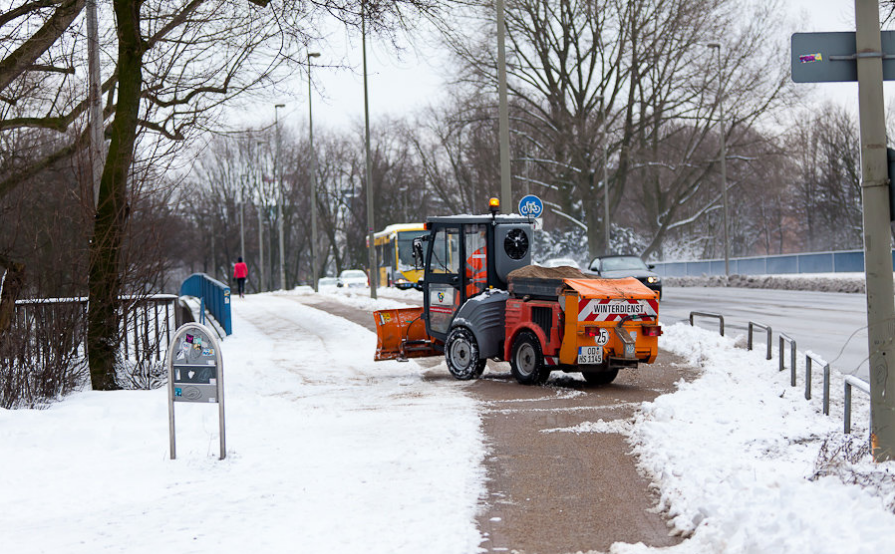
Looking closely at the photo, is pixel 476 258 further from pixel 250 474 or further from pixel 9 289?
pixel 250 474

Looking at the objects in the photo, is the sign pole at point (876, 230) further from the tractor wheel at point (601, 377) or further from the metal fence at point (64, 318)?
the metal fence at point (64, 318)

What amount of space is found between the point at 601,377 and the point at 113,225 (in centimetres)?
664

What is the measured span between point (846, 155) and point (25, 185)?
5889cm

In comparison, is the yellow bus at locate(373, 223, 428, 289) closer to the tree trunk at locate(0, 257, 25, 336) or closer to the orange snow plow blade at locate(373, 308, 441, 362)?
the orange snow plow blade at locate(373, 308, 441, 362)

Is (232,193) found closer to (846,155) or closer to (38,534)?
(846,155)

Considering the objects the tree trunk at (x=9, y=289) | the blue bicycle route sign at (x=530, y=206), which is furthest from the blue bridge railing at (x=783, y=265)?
the tree trunk at (x=9, y=289)

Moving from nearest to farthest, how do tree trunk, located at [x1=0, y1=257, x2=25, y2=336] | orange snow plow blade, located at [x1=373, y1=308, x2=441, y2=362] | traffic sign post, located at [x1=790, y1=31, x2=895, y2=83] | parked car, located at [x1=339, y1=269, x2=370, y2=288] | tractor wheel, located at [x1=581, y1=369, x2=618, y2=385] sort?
1. traffic sign post, located at [x1=790, y1=31, x2=895, y2=83]
2. tree trunk, located at [x1=0, y1=257, x2=25, y2=336]
3. tractor wheel, located at [x1=581, y1=369, x2=618, y2=385]
4. orange snow plow blade, located at [x1=373, y1=308, x2=441, y2=362]
5. parked car, located at [x1=339, y1=269, x2=370, y2=288]

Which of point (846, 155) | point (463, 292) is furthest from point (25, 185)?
point (846, 155)

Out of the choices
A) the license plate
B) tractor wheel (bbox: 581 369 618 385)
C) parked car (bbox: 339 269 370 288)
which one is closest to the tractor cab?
tractor wheel (bbox: 581 369 618 385)

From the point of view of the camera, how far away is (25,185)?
476 inches

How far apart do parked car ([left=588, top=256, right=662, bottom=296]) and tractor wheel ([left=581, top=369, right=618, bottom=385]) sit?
16321 millimetres

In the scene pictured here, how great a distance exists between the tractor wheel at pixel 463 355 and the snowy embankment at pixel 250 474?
1.05m

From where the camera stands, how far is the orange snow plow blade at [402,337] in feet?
50.2

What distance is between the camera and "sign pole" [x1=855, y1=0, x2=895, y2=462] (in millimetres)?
6551
